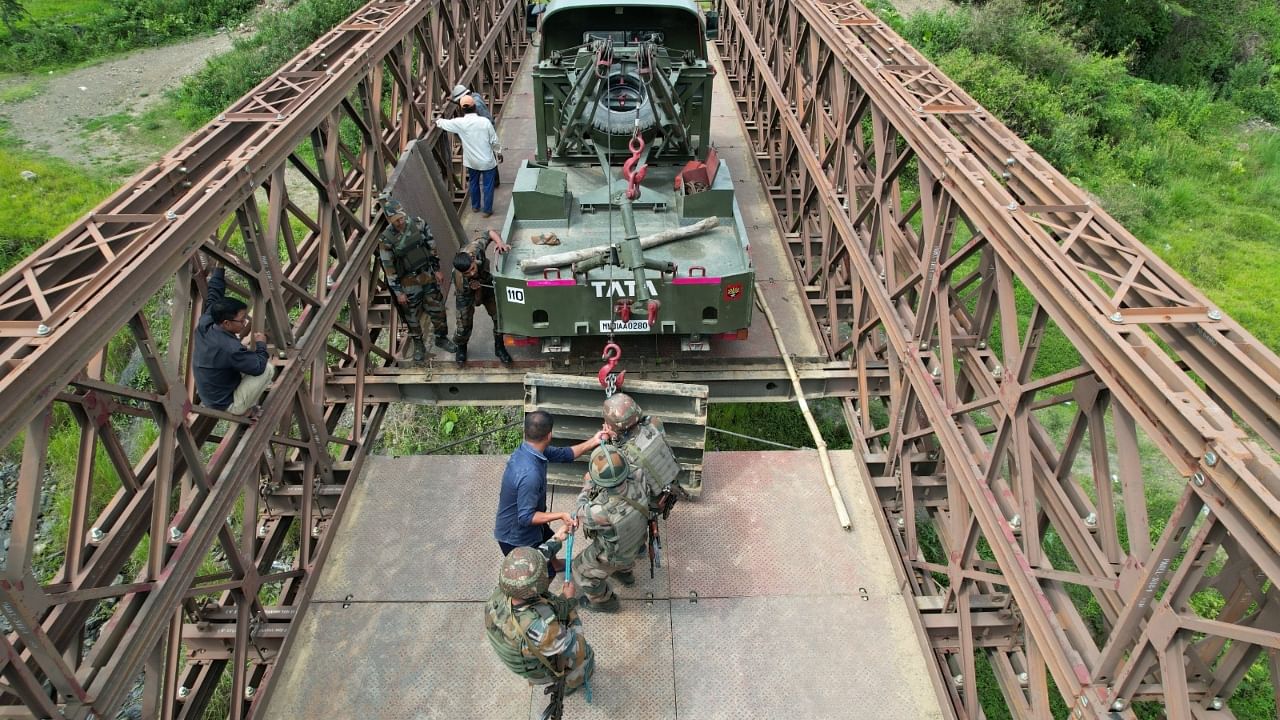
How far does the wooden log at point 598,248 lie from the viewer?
7.17 m

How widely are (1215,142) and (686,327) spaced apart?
18.6 metres

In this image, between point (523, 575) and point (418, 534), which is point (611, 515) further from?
point (418, 534)

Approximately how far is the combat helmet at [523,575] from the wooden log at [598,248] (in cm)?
328

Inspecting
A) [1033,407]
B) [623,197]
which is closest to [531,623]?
[1033,407]

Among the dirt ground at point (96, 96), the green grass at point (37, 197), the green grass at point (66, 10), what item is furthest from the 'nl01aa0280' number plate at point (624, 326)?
the green grass at point (66, 10)

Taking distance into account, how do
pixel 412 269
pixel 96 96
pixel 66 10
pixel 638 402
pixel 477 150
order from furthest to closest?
pixel 66 10, pixel 96 96, pixel 477 150, pixel 412 269, pixel 638 402

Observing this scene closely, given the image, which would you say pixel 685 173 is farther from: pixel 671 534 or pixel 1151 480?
pixel 1151 480

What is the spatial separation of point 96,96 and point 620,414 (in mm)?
21479

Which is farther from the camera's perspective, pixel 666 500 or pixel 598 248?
pixel 598 248

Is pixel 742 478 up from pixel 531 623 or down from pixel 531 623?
down

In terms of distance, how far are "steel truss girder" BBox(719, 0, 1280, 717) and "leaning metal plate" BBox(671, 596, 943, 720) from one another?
302mm

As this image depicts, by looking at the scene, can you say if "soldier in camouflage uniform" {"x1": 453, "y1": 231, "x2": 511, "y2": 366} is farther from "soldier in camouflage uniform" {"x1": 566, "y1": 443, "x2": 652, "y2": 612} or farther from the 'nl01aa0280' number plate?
"soldier in camouflage uniform" {"x1": 566, "y1": 443, "x2": 652, "y2": 612}

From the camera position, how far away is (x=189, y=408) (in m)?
4.71

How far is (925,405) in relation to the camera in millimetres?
5855
